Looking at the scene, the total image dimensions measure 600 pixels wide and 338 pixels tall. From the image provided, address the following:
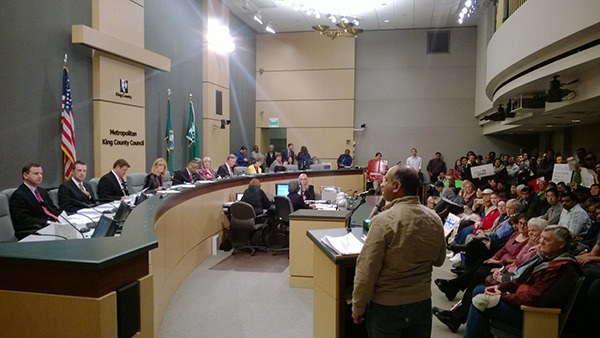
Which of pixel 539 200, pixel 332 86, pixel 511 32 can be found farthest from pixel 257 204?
pixel 332 86

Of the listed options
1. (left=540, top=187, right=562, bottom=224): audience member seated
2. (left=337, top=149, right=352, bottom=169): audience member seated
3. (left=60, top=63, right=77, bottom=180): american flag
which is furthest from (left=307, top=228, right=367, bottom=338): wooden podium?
(left=337, top=149, right=352, bottom=169): audience member seated

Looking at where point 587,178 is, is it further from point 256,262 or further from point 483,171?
point 256,262

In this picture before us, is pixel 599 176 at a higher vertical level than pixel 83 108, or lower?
lower

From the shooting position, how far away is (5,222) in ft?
14.0

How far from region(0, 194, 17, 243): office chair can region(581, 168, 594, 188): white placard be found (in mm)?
6979

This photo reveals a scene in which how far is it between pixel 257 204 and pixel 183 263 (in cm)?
189

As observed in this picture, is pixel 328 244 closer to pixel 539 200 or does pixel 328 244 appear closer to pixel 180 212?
pixel 180 212

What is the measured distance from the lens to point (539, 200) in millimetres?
5859

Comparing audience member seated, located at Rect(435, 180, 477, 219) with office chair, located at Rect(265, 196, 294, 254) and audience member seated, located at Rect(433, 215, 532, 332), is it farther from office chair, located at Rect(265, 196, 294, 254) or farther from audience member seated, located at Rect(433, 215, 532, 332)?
audience member seated, located at Rect(433, 215, 532, 332)

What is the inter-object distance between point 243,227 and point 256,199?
527 mm

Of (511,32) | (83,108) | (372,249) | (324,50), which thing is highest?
(324,50)

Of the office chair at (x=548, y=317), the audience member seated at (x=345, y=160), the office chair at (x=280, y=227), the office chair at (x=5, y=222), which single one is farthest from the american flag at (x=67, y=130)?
the audience member seated at (x=345, y=160)

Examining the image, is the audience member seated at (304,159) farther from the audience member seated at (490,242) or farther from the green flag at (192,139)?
the audience member seated at (490,242)

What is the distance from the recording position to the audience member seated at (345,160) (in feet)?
45.4
